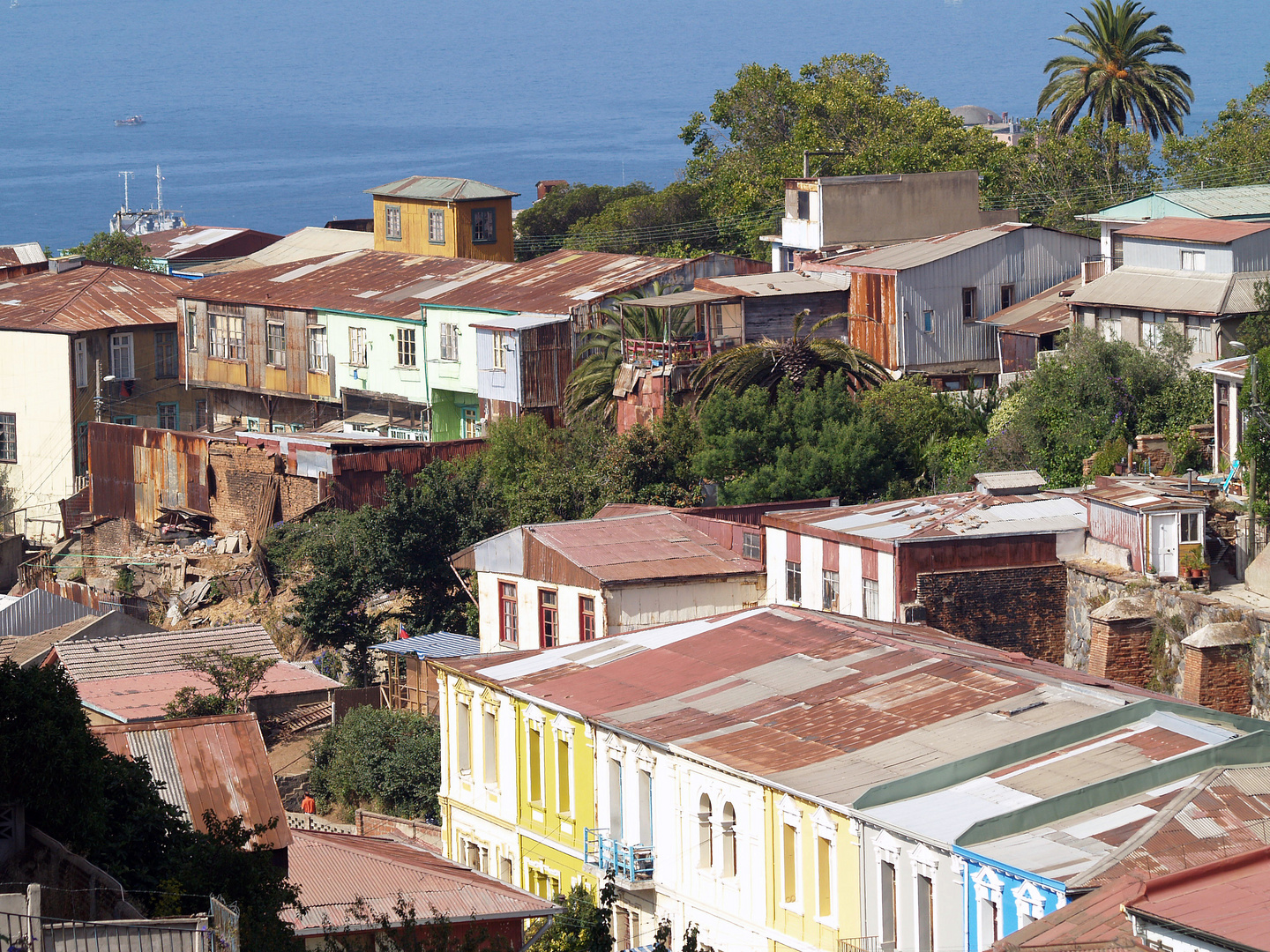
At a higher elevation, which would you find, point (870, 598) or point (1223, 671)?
point (870, 598)

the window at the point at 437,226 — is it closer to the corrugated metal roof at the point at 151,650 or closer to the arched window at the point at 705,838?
the corrugated metal roof at the point at 151,650

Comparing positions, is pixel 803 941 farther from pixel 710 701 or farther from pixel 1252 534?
pixel 1252 534

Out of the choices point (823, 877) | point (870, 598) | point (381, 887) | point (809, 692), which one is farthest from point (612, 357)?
point (823, 877)

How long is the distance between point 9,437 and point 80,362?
132 inches

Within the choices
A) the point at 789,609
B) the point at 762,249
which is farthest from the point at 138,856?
the point at 762,249

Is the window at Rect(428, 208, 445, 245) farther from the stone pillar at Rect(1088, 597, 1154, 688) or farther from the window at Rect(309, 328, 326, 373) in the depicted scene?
the stone pillar at Rect(1088, 597, 1154, 688)

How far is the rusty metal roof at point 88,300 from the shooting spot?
64488 mm

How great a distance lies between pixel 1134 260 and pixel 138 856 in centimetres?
3547

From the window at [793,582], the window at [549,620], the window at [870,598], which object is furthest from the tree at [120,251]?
the window at [870,598]

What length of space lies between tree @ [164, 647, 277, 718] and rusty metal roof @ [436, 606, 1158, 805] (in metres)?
5.56

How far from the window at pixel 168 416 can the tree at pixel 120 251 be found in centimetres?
1829

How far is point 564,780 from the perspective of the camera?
3034 cm

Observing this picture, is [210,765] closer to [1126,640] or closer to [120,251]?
[1126,640]

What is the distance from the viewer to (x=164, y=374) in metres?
66.8
